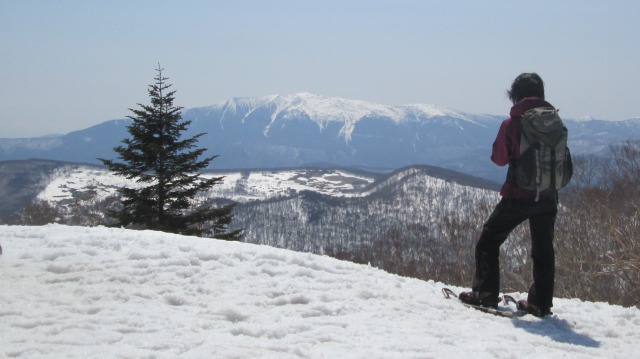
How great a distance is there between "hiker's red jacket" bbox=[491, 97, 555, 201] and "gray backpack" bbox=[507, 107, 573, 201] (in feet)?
0.23

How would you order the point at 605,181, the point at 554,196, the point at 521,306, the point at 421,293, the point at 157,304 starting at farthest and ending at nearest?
the point at 605,181 < the point at 421,293 < the point at 521,306 < the point at 554,196 < the point at 157,304

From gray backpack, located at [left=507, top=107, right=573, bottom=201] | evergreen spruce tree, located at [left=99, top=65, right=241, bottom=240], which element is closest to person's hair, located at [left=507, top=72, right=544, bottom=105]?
gray backpack, located at [left=507, top=107, right=573, bottom=201]

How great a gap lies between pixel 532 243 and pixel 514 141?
1.23m

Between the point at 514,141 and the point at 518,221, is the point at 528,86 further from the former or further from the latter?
the point at 518,221

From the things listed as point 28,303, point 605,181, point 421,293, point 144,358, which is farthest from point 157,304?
point 605,181

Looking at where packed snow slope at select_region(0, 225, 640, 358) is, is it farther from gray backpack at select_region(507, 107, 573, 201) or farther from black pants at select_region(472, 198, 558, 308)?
gray backpack at select_region(507, 107, 573, 201)

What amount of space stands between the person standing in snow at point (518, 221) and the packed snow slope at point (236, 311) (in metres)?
0.27

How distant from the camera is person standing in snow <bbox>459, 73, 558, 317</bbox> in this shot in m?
5.15

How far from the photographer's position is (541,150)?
5020 mm

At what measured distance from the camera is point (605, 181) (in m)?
33.4

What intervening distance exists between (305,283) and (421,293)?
1.44m

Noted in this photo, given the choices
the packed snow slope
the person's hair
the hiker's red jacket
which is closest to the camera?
the packed snow slope

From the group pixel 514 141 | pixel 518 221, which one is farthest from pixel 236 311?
pixel 514 141

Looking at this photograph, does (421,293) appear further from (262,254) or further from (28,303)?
(28,303)
